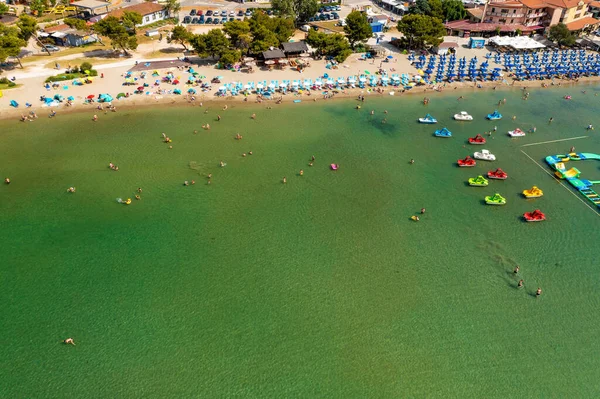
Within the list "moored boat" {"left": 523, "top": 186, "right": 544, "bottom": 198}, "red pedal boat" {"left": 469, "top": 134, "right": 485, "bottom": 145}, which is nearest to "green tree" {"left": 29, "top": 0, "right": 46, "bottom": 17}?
"red pedal boat" {"left": 469, "top": 134, "right": 485, "bottom": 145}

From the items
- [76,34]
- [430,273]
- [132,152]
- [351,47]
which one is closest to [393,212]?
[430,273]

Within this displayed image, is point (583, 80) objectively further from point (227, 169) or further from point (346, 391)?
point (346, 391)

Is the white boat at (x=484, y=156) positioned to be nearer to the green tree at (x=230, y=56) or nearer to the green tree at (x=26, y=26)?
Answer: the green tree at (x=230, y=56)

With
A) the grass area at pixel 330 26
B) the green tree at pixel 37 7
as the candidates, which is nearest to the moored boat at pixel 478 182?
the grass area at pixel 330 26

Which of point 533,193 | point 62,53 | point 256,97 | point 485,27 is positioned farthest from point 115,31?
point 485,27

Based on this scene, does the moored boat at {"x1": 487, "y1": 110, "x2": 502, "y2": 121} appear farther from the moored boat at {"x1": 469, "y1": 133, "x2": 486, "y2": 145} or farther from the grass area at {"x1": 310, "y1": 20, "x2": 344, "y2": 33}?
the grass area at {"x1": 310, "y1": 20, "x2": 344, "y2": 33}
